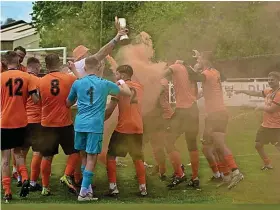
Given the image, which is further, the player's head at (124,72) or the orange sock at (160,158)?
the orange sock at (160,158)

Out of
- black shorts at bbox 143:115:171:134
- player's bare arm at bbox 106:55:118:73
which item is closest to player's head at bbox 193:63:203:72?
black shorts at bbox 143:115:171:134

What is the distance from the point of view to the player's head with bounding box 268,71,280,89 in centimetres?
606

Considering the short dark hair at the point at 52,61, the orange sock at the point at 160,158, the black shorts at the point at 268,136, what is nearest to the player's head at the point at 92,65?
the short dark hair at the point at 52,61

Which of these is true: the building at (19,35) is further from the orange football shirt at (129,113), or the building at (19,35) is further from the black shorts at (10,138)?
the orange football shirt at (129,113)

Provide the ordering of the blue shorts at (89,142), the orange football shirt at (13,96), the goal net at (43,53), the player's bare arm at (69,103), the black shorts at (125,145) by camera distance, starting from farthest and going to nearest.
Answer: the goal net at (43,53) → the black shorts at (125,145) → the orange football shirt at (13,96) → the player's bare arm at (69,103) → the blue shorts at (89,142)

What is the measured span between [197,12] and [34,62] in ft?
5.56

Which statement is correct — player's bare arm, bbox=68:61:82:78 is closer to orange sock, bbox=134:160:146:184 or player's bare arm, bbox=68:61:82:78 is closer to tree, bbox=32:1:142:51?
tree, bbox=32:1:142:51

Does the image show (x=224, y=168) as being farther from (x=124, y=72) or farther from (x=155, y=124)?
(x=124, y=72)

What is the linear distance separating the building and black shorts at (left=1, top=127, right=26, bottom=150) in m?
0.97

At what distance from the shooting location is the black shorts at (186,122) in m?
5.76

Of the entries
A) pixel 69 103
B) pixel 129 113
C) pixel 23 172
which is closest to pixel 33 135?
pixel 23 172

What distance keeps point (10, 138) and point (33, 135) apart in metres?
0.30

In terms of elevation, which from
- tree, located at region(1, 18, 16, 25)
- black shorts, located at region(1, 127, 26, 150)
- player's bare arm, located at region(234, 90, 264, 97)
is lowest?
black shorts, located at region(1, 127, 26, 150)

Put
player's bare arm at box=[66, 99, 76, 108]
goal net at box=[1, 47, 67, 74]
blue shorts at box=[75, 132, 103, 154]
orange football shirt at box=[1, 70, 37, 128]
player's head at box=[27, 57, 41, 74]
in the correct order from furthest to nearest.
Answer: player's head at box=[27, 57, 41, 74], goal net at box=[1, 47, 67, 74], orange football shirt at box=[1, 70, 37, 128], player's bare arm at box=[66, 99, 76, 108], blue shorts at box=[75, 132, 103, 154]
